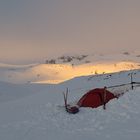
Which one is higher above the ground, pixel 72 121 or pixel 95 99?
pixel 95 99

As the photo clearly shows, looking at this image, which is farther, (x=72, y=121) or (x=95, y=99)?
(x=95, y=99)

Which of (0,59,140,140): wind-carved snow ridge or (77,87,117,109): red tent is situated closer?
(0,59,140,140): wind-carved snow ridge

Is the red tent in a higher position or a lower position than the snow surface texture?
higher

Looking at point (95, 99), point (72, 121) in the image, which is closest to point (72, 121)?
point (72, 121)

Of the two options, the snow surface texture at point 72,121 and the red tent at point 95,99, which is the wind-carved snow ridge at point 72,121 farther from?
the red tent at point 95,99

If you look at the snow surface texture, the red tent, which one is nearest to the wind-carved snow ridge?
the snow surface texture

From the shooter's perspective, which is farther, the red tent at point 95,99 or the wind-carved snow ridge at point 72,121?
the red tent at point 95,99

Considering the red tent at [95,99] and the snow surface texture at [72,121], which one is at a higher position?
the red tent at [95,99]

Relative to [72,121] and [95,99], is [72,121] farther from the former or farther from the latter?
[95,99]

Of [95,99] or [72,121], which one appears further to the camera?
[95,99]

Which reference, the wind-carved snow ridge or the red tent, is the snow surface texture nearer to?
the wind-carved snow ridge

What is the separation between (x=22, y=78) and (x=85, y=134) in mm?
34153

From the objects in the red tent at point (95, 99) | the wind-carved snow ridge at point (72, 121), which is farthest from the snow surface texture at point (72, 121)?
the red tent at point (95, 99)

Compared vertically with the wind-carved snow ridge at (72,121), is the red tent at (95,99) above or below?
above
